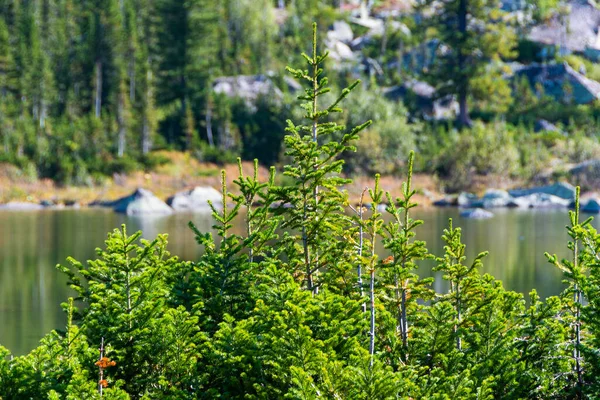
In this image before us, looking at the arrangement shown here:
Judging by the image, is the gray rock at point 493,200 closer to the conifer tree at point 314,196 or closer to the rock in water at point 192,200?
the rock in water at point 192,200

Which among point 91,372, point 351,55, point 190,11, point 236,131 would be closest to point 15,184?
point 236,131

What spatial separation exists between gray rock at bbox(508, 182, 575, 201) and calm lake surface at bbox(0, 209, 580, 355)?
4449mm

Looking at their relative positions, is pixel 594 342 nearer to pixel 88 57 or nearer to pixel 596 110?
pixel 596 110

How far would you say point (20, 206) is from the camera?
52562mm

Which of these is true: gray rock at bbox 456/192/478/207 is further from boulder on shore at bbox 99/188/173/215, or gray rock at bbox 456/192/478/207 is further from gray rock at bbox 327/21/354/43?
gray rock at bbox 327/21/354/43

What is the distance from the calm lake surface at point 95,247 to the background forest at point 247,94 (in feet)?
35.6

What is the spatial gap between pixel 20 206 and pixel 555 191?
1311 inches

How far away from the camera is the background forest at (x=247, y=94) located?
58312mm

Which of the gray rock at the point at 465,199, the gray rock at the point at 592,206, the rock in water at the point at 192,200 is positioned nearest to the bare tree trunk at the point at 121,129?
the rock in water at the point at 192,200

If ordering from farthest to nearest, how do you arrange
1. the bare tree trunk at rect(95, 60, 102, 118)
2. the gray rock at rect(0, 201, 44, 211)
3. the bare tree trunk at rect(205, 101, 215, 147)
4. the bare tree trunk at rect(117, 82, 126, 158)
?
1. the bare tree trunk at rect(95, 60, 102, 118)
2. the bare tree trunk at rect(205, 101, 215, 147)
3. the bare tree trunk at rect(117, 82, 126, 158)
4. the gray rock at rect(0, 201, 44, 211)

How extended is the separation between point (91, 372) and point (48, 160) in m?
53.0

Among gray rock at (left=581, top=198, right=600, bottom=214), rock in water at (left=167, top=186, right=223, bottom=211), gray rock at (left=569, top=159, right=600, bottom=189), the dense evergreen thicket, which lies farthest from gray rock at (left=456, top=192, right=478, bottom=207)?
the dense evergreen thicket

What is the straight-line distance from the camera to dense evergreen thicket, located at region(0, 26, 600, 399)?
7.45 m

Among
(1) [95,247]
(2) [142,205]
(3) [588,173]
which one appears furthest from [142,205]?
(3) [588,173]
